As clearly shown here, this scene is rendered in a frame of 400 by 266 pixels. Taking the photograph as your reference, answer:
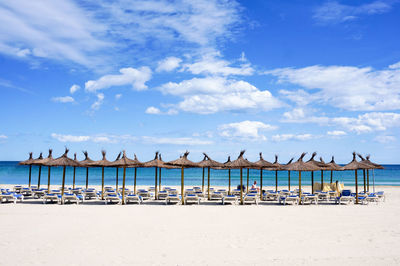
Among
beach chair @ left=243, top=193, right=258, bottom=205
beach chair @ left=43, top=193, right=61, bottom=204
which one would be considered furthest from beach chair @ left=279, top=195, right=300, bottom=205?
beach chair @ left=43, top=193, right=61, bottom=204

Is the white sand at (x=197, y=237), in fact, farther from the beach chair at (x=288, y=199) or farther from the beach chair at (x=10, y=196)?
the beach chair at (x=10, y=196)

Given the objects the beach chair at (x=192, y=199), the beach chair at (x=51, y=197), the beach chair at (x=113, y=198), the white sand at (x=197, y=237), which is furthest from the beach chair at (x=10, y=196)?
the beach chair at (x=192, y=199)

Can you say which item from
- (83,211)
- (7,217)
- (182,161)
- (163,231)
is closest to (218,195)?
(182,161)

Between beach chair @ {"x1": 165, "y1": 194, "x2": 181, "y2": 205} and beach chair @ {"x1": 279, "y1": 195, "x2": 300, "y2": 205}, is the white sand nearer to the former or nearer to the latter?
beach chair @ {"x1": 165, "y1": 194, "x2": 181, "y2": 205}

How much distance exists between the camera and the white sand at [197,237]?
247 inches

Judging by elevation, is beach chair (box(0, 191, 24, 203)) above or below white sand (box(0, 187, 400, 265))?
above

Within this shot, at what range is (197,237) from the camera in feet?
26.2

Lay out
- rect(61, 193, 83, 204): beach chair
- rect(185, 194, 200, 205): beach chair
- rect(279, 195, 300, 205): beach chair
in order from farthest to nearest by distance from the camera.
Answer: rect(279, 195, 300, 205): beach chair → rect(185, 194, 200, 205): beach chair → rect(61, 193, 83, 204): beach chair

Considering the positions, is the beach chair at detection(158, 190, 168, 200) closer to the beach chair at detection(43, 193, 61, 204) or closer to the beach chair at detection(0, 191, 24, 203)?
the beach chair at detection(43, 193, 61, 204)

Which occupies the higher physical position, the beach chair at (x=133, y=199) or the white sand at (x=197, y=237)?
the beach chair at (x=133, y=199)

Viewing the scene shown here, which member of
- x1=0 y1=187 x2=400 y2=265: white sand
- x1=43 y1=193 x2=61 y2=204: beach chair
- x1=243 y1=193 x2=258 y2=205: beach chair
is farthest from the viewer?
x1=243 y1=193 x2=258 y2=205: beach chair

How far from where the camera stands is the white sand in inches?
247

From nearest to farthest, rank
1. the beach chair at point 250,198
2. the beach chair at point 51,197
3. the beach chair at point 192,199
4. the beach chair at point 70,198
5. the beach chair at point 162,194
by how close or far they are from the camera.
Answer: the beach chair at point 70,198
the beach chair at point 51,197
the beach chair at point 192,199
the beach chair at point 250,198
the beach chair at point 162,194

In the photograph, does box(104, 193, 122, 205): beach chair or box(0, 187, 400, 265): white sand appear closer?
box(0, 187, 400, 265): white sand
